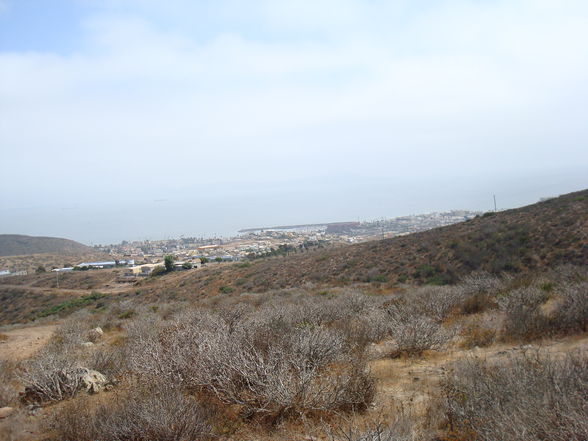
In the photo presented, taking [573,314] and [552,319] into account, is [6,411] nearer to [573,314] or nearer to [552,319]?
[552,319]

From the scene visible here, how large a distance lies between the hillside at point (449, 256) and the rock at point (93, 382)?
53.6 ft

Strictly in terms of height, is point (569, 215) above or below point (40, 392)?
above

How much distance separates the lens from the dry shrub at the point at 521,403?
8.96 feet

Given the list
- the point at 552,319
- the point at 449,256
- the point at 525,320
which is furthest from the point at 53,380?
the point at 449,256

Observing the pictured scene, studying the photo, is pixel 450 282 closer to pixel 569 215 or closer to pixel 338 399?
pixel 569 215

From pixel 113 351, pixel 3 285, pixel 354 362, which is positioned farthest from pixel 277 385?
pixel 3 285

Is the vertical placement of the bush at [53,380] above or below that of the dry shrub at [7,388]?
above

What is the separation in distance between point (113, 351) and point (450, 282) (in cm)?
1568

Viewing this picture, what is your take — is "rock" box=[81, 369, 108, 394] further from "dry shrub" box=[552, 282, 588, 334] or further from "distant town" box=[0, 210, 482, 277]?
"distant town" box=[0, 210, 482, 277]

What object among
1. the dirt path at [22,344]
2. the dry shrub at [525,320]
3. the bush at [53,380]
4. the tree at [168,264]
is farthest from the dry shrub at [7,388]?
the tree at [168,264]

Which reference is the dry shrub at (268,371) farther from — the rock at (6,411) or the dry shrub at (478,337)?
the dry shrub at (478,337)

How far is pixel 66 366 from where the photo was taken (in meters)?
6.36

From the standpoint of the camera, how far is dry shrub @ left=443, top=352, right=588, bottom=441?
273 centimetres

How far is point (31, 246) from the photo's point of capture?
93.6m
